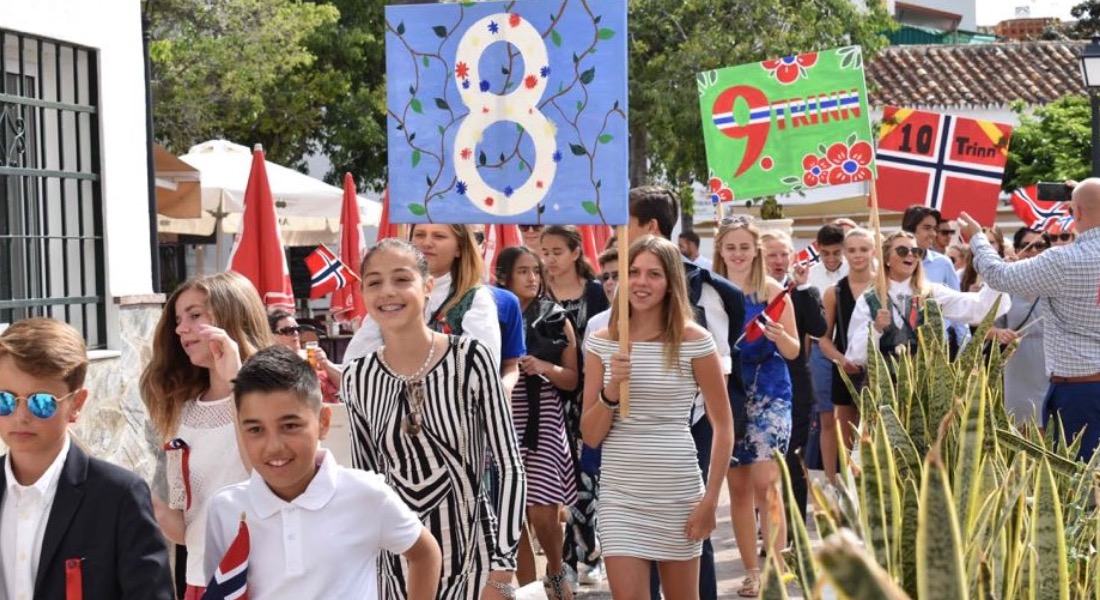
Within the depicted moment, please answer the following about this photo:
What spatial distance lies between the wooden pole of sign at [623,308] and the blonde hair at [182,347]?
151cm

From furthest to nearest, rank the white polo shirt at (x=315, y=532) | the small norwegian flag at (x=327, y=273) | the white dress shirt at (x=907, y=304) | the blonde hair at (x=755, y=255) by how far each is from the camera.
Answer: the small norwegian flag at (x=327, y=273) → the white dress shirt at (x=907, y=304) → the blonde hair at (x=755, y=255) → the white polo shirt at (x=315, y=532)

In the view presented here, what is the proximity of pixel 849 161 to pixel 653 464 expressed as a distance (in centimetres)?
551

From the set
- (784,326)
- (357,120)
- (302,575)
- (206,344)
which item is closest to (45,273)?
(784,326)

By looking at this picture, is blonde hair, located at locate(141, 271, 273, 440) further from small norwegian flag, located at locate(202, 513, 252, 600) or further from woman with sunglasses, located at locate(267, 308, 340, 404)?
woman with sunglasses, located at locate(267, 308, 340, 404)

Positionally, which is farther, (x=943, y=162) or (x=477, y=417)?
(x=943, y=162)

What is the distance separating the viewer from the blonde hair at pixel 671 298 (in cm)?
647

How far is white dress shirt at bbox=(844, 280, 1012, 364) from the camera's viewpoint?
10180mm

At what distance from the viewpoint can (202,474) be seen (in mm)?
4922

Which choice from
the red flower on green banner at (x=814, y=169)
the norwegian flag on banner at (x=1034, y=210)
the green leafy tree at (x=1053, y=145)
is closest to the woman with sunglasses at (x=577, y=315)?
the red flower on green banner at (x=814, y=169)

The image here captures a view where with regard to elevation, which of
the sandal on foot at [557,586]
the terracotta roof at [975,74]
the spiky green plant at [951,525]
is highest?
the terracotta roof at [975,74]

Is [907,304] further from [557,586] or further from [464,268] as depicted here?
[464,268]

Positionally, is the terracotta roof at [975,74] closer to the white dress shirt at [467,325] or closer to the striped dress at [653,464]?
the striped dress at [653,464]

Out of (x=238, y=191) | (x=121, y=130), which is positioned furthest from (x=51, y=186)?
(x=238, y=191)

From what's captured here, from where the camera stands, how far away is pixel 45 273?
31.6 ft
